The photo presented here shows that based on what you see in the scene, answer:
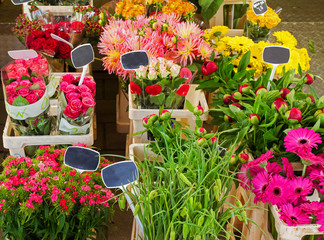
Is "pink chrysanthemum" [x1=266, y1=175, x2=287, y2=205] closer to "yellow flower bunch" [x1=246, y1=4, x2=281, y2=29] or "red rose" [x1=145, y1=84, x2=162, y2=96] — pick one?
"red rose" [x1=145, y1=84, x2=162, y2=96]

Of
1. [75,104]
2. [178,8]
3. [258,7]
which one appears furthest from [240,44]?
[75,104]

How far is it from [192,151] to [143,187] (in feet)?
0.50

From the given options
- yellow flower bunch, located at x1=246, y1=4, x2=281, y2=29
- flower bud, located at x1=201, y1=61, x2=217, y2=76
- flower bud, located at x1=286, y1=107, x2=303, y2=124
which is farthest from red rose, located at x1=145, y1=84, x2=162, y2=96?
yellow flower bunch, located at x1=246, y1=4, x2=281, y2=29

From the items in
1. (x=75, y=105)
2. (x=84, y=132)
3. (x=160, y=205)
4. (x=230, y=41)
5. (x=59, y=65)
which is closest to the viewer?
(x=160, y=205)

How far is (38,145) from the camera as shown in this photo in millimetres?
1600

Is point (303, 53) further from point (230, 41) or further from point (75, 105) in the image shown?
point (75, 105)

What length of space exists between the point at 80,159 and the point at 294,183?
62 centimetres

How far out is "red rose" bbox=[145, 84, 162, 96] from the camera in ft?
4.82

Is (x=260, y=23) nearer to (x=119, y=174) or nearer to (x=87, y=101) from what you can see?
(x=87, y=101)

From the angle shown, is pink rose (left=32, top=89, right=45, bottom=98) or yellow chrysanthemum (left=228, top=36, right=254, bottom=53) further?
yellow chrysanthemum (left=228, top=36, right=254, bottom=53)

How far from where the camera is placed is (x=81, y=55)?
154 cm

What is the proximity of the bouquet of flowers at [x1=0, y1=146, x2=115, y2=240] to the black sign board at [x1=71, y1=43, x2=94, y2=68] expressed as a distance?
364 millimetres

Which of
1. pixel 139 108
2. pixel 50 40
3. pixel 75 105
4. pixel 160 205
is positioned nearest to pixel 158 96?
pixel 139 108

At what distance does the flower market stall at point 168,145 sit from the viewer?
Result: 103cm
